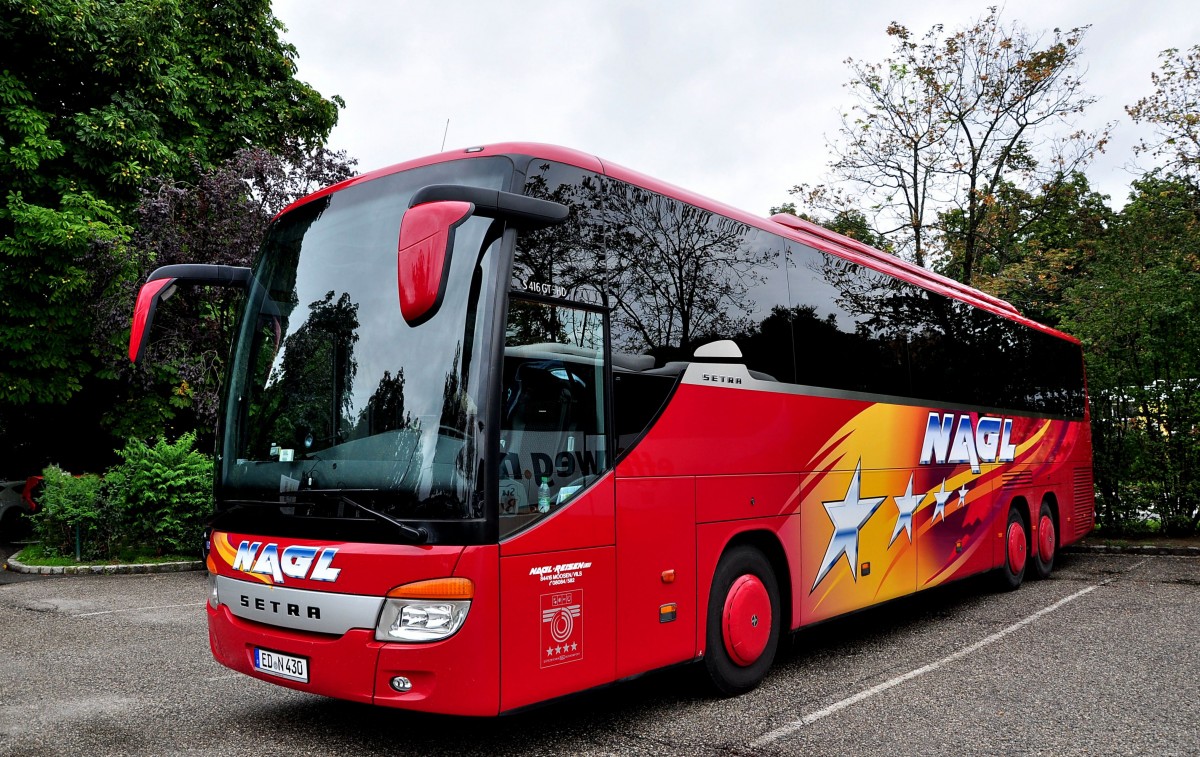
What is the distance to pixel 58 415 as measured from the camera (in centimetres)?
2077

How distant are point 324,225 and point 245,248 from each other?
11.4 m

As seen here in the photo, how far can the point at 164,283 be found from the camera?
5.77 m

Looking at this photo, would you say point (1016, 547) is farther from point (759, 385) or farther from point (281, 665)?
point (281, 665)

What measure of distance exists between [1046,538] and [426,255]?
10957mm

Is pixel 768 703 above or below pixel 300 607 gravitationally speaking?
below

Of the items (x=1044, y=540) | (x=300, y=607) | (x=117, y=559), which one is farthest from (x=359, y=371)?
(x=117, y=559)

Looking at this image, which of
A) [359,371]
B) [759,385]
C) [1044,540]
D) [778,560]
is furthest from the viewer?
[1044,540]

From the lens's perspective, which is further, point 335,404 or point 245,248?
point 245,248

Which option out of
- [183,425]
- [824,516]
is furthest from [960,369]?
[183,425]

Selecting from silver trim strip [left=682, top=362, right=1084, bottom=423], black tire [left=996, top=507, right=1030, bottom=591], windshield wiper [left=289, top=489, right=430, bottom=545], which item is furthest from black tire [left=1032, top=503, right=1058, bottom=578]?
windshield wiper [left=289, top=489, right=430, bottom=545]

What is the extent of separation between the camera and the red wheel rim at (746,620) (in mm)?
6172

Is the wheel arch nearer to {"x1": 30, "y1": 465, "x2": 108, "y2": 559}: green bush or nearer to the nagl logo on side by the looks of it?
the nagl logo on side

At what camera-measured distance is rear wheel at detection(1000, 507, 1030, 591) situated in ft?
35.9

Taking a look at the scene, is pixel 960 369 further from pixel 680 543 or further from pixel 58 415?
pixel 58 415
